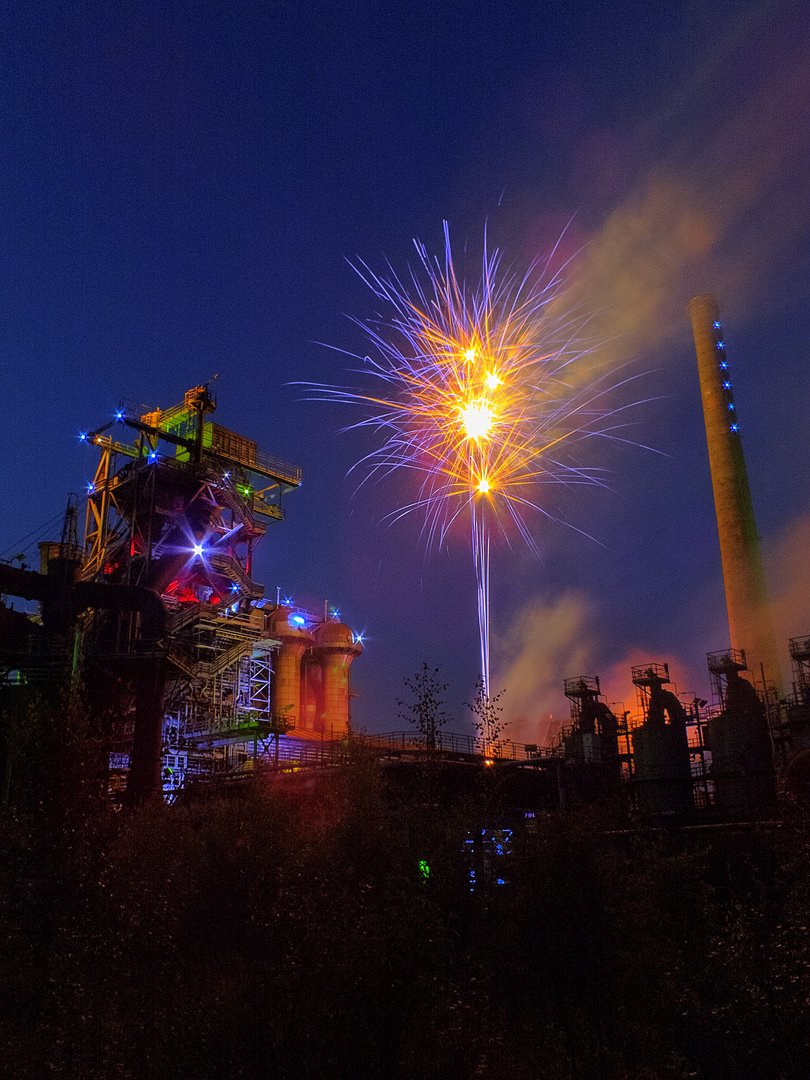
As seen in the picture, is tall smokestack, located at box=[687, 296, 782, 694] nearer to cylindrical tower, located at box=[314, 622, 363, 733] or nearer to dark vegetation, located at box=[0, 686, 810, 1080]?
cylindrical tower, located at box=[314, 622, 363, 733]

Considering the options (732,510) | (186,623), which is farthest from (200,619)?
(732,510)

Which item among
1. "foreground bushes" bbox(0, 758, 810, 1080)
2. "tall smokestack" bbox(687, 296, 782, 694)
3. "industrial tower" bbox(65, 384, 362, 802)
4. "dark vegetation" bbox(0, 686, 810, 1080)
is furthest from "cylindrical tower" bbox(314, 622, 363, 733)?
"foreground bushes" bbox(0, 758, 810, 1080)

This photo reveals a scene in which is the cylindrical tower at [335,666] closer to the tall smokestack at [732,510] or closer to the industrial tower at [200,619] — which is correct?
the industrial tower at [200,619]

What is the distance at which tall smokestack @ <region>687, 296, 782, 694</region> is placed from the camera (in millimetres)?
63719

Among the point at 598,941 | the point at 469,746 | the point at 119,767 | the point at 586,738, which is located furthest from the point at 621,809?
the point at 598,941

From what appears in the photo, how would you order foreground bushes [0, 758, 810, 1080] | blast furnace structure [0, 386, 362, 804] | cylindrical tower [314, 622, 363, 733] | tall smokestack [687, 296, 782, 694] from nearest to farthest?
1. foreground bushes [0, 758, 810, 1080]
2. blast furnace structure [0, 386, 362, 804]
3. tall smokestack [687, 296, 782, 694]
4. cylindrical tower [314, 622, 363, 733]

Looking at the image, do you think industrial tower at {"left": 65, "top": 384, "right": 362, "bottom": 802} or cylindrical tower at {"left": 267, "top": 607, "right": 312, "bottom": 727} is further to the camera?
cylindrical tower at {"left": 267, "top": 607, "right": 312, "bottom": 727}

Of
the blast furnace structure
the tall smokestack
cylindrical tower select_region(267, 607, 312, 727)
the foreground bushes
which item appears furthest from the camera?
cylindrical tower select_region(267, 607, 312, 727)

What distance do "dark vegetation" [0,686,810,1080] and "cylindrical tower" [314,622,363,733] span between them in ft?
162

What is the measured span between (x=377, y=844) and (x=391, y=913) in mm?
4544

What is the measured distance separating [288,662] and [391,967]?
54.8 meters

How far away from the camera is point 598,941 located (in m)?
20.1

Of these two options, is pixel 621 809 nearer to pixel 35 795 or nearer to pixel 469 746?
pixel 469 746

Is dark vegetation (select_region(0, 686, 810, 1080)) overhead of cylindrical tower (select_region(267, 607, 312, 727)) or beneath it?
beneath
